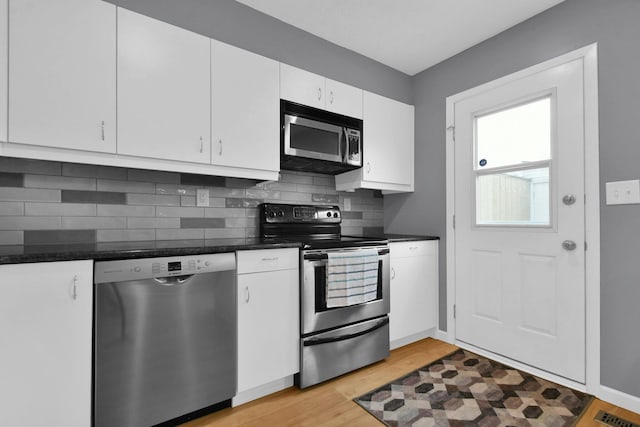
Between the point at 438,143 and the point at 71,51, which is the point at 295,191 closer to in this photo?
the point at 438,143

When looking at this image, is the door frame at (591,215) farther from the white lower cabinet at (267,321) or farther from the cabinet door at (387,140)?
the white lower cabinet at (267,321)

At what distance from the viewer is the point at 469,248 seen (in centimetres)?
264

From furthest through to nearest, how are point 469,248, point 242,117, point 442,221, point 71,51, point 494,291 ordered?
point 442,221 → point 469,248 → point 494,291 → point 242,117 → point 71,51

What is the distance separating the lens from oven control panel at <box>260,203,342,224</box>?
7.90 ft

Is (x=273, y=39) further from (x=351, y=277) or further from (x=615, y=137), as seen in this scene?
(x=615, y=137)

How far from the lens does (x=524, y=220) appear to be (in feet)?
7.52

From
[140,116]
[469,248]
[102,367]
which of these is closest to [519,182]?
[469,248]

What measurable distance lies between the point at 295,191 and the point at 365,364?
4.77ft

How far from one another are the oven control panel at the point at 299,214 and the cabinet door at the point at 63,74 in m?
1.08

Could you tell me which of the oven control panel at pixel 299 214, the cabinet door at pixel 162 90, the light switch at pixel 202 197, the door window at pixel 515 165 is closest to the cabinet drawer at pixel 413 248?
the door window at pixel 515 165

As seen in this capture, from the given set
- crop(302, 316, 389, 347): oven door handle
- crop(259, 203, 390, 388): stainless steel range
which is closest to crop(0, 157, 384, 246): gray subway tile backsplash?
crop(259, 203, 390, 388): stainless steel range

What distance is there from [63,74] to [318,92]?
1546mm

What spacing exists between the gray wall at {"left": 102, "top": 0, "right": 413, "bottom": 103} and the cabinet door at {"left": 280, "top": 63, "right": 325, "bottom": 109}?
21 centimetres

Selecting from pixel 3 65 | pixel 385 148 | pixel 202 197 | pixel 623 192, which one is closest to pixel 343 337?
pixel 202 197
